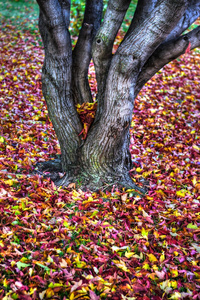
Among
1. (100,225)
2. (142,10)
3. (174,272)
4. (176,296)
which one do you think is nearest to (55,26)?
(142,10)

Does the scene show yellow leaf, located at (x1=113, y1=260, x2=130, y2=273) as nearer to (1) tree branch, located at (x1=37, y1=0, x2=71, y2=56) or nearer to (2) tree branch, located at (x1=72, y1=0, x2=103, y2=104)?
(2) tree branch, located at (x1=72, y1=0, x2=103, y2=104)

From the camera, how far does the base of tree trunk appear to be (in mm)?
3385

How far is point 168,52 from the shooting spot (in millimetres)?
2998

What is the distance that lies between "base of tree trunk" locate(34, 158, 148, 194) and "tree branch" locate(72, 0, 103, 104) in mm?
969

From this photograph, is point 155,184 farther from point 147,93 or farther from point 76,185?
point 147,93

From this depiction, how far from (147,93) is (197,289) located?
15.5ft

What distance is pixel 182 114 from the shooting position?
→ 5.71 metres

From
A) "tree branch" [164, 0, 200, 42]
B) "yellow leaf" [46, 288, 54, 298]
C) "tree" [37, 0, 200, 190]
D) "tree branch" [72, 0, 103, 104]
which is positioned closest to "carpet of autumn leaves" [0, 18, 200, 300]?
"yellow leaf" [46, 288, 54, 298]

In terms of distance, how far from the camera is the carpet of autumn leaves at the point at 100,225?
7.56ft

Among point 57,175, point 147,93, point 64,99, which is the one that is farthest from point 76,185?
point 147,93

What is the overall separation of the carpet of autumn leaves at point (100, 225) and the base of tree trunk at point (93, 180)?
10cm

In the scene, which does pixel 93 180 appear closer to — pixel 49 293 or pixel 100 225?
pixel 100 225

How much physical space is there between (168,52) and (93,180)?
1.75 m

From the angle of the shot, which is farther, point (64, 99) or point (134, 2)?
point (134, 2)
